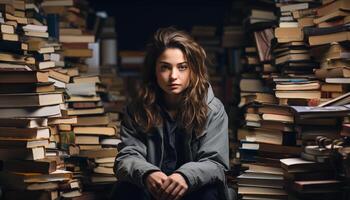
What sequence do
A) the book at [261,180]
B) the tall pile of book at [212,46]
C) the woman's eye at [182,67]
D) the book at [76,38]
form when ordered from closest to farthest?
the woman's eye at [182,67] < the book at [261,180] < the book at [76,38] < the tall pile of book at [212,46]

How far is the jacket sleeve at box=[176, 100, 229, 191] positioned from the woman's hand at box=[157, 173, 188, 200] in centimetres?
3

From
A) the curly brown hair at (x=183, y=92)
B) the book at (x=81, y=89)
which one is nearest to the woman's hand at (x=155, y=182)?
the curly brown hair at (x=183, y=92)

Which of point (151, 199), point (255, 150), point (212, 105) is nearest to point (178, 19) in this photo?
point (255, 150)

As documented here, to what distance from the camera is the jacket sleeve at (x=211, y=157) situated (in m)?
3.03

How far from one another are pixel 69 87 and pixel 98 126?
34 centimetres

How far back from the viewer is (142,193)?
3.08m

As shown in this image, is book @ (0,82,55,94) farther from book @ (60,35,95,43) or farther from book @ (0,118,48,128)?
book @ (60,35,95,43)

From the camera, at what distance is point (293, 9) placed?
4.25 metres

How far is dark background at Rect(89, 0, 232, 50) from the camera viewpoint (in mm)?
6172

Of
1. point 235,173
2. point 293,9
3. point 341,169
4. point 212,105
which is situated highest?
point 293,9

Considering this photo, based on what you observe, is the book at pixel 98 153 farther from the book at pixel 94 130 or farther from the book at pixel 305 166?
the book at pixel 305 166

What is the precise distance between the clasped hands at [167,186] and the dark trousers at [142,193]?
63 mm

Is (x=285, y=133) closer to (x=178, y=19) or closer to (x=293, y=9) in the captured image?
(x=293, y=9)

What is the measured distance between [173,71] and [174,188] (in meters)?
0.68
